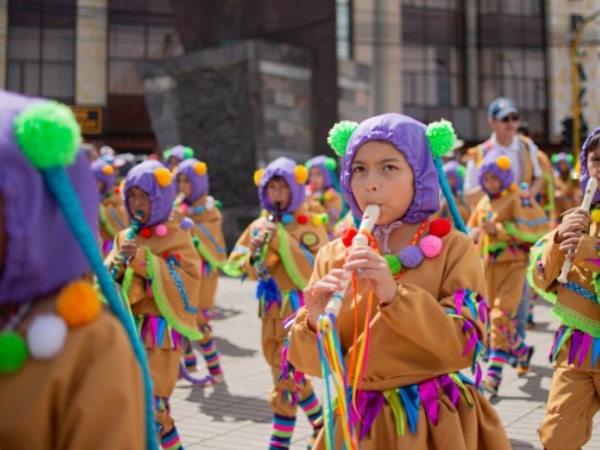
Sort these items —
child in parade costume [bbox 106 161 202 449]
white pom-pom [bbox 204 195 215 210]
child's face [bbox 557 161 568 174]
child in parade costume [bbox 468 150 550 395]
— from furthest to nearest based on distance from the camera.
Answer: child's face [bbox 557 161 568 174] < white pom-pom [bbox 204 195 215 210] < child in parade costume [bbox 468 150 550 395] < child in parade costume [bbox 106 161 202 449]

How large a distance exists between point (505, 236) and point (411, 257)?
15.2ft

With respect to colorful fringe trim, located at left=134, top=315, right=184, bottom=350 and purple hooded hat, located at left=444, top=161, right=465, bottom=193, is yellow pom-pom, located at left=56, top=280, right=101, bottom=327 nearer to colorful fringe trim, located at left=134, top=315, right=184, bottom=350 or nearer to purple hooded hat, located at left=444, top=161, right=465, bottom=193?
colorful fringe trim, located at left=134, top=315, right=184, bottom=350

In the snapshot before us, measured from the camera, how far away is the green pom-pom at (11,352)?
1.62 metres

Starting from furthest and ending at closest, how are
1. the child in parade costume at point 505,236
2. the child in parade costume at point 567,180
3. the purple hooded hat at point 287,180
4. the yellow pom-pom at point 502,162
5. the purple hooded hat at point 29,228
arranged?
1. the child in parade costume at point 567,180
2. the yellow pom-pom at point 502,162
3. the child in parade costume at point 505,236
4. the purple hooded hat at point 287,180
5. the purple hooded hat at point 29,228

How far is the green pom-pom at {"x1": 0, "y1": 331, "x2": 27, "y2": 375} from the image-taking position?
1617 mm

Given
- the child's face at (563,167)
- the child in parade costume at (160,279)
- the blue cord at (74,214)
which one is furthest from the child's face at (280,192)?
the child's face at (563,167)

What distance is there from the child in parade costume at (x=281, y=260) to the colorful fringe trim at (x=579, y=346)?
168cm

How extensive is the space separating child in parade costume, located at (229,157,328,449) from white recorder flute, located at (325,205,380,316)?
231 centimetres

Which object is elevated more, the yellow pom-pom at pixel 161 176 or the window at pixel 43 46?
the window at pixel 43 46

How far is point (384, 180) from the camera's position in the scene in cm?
304

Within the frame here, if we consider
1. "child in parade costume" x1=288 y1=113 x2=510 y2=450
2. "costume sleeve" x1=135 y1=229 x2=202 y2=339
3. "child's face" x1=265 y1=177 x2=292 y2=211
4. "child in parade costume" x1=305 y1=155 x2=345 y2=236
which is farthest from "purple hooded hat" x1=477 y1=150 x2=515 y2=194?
"child in parade costume" x1=288 y1=113 x2=510 y2=450

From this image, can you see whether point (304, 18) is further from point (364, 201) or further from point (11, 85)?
point (11, 85)

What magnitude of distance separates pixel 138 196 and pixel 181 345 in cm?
99

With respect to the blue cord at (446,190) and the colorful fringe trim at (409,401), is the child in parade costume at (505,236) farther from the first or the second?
the colorful fringe trim at (409,401)
